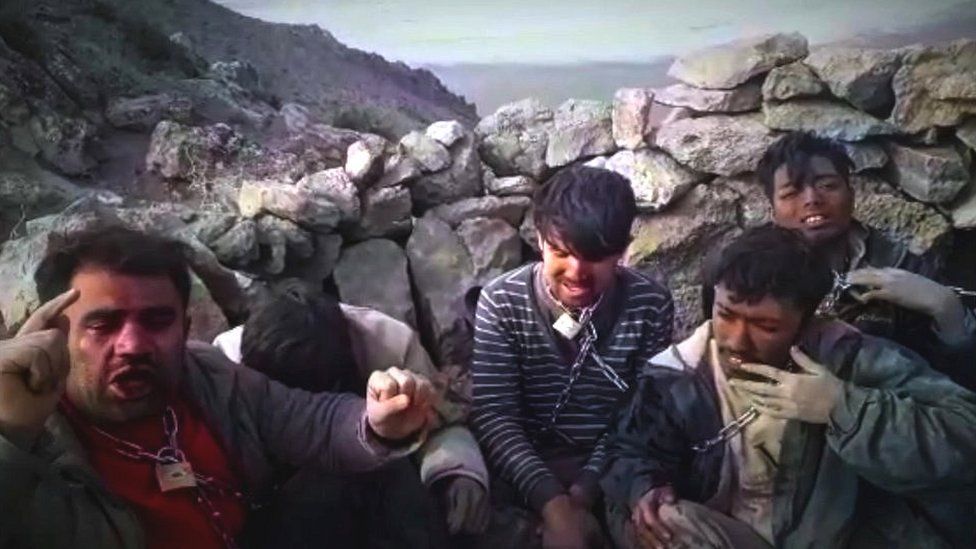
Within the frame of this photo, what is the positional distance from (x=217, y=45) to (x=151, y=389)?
6.47 feet

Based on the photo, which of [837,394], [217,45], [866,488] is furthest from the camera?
[217,45]

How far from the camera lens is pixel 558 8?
3.59 m

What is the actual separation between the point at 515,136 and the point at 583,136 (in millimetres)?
260

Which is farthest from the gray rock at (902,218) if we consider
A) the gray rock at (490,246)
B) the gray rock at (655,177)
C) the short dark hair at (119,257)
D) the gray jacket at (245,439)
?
the short dark hair at (119,257)

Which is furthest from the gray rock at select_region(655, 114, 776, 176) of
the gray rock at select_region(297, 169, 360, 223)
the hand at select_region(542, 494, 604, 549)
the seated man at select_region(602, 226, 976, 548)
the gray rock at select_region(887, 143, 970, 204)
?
the hand at select_region(542, 494, 604, 549)

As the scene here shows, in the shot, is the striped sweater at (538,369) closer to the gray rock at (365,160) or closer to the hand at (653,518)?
the hand at (653,518)

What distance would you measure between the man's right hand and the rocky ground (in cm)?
130

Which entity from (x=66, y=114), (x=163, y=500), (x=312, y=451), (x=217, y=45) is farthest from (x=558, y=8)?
(x=163, y=500)

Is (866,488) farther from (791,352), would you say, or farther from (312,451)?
(312,451)

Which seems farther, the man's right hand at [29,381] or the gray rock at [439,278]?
the gray rock at [439,278]

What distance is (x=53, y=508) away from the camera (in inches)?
73.1

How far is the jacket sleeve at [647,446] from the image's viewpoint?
7.42ft

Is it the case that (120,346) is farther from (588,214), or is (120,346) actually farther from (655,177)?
(655,177)

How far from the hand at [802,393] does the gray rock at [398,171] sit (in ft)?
5.74
